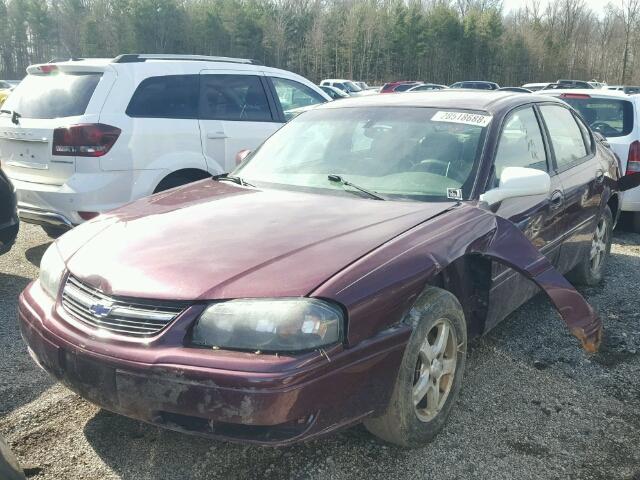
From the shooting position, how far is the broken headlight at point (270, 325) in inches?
83.7

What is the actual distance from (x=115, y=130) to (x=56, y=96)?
2.38ft

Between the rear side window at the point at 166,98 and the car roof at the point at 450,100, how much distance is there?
2063 mm

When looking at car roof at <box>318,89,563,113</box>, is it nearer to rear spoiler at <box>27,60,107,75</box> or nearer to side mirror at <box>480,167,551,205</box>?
side mirror at <box>480,167,551,205</box>

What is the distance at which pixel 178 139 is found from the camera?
568 cm

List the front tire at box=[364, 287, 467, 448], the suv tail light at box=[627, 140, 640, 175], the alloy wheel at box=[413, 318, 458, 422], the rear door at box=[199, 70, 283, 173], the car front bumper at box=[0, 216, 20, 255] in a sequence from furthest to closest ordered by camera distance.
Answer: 1. the suv tail light at box=[627, 140, 640, 175]
2. the rear door at box=[199, 70, 283, 173]
3. the car front bumper at box=[0, 216, 20, 255]
4. the alloy wheel at box=[413, 318, 458, 422]
5. the front tire at box=[364, 287, 467, 448]

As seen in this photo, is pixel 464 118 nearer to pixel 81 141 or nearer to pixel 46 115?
pixel 81 141

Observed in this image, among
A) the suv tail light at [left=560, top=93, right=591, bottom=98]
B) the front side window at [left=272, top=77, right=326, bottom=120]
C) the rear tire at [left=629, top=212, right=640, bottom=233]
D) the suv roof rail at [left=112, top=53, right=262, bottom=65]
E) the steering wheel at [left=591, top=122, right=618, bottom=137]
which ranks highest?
the suv roof rail at [left=112, top=53, right=262, bottom=65]

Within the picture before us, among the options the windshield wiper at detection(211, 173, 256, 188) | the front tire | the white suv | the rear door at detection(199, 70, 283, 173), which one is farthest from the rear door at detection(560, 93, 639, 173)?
the front tire

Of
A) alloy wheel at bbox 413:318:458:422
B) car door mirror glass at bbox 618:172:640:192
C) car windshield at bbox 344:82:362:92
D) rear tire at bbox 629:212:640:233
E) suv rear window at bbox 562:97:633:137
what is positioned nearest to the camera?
alloy wheel at bbox 413:318:458:422

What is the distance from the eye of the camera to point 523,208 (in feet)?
11.5

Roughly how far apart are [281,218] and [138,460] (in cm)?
122

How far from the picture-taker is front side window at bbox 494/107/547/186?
3.49 metres

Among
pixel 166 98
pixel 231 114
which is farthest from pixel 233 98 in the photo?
pixel 166 98

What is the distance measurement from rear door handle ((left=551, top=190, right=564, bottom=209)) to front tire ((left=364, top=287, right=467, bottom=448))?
4.66ft
